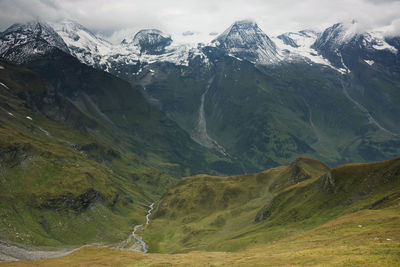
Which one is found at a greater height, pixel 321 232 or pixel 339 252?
pixel 339 252

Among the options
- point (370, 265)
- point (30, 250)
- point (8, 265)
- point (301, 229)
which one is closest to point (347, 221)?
point (301, 229)

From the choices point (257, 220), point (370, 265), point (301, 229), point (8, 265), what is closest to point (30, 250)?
point (8, 265)

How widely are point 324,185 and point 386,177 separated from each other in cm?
3327

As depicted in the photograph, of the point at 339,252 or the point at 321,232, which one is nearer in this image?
the point at 339,252

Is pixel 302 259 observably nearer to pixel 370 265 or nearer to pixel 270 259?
A: pixel 270 259

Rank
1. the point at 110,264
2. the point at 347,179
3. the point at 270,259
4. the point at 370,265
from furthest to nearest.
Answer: the point at 347,179 < the point at 110,264 < the point at 270,259 < the point at 370,265

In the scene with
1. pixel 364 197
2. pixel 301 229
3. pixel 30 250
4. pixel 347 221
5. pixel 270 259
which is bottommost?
pixel 30 250

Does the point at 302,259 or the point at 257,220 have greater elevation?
the point at 302,259

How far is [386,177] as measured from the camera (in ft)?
422

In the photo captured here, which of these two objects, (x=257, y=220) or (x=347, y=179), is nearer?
(x=347, y=179)

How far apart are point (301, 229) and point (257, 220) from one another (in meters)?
66.0

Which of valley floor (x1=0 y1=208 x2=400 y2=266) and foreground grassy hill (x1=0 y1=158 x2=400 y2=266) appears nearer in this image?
valley floor (x1=0 y1=208 x2=400 y2=266)

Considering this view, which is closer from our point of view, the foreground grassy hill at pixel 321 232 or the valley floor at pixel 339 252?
the valley floor at pixel 339 252

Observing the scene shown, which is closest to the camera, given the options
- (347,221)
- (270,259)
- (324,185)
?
(270,259)
